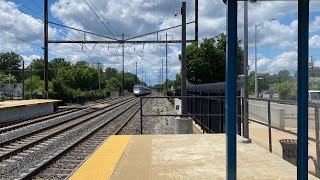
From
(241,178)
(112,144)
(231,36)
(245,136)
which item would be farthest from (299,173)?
(112,144)

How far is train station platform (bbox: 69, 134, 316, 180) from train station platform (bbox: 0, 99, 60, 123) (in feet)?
56.6

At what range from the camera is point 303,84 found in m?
3.75

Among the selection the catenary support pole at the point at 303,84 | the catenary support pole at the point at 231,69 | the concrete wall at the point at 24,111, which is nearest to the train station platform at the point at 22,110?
the concrete wall at the point at 24,111

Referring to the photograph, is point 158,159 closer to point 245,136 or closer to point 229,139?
point 245,136

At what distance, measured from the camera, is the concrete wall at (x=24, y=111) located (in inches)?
1012

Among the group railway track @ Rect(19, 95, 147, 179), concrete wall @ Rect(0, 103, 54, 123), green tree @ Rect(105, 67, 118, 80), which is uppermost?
green tree @ Rect(105, 67, 118, 80)

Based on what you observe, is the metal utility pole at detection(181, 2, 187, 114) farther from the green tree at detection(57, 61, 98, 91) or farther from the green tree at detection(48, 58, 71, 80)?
the green tree at detection(48, 58, 71, 80)

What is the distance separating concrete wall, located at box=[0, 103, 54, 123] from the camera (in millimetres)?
25714

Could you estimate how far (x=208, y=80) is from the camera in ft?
148

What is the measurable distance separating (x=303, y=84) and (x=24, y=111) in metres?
28.0

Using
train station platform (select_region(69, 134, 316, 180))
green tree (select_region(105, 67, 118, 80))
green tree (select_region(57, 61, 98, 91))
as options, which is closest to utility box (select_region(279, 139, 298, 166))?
train station platform (select_region(69, 134, 316, 180))

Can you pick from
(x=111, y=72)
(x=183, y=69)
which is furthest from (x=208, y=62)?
(x=111, y=72)

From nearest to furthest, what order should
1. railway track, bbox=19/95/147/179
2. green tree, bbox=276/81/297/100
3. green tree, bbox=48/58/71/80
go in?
railway track, bbox=19/95/147/179, green tree, bbox=276/81/297/100, green tree, bbox=48/58/71/80

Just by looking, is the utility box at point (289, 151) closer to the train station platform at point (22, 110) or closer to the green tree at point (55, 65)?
the train station platform at point (22, 110)
